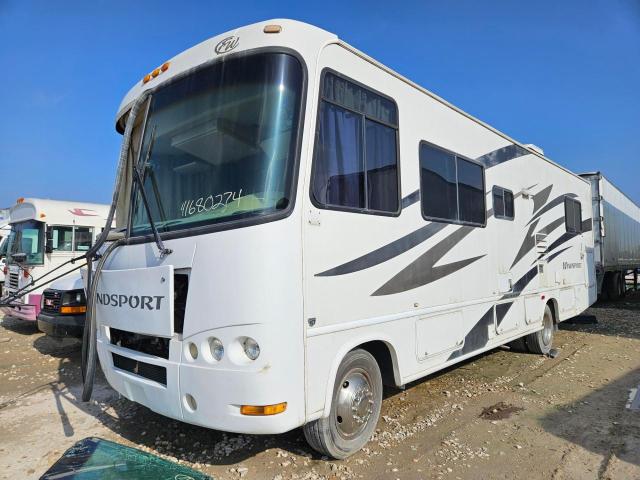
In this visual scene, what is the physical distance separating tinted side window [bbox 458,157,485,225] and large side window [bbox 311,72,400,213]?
1379 mm

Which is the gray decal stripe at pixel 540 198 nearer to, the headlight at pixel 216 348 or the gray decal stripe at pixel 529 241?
the gray decal stripe at pixel 529 241

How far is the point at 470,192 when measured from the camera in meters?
5.25

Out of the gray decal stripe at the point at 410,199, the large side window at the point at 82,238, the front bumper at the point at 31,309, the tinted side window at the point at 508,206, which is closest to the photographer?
the gray decal stripe at the point at 410,199

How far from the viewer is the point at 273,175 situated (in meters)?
3.04

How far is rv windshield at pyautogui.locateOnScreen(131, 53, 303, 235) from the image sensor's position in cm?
307

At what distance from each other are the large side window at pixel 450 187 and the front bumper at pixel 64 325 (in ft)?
18.4

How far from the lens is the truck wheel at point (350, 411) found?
3.35m

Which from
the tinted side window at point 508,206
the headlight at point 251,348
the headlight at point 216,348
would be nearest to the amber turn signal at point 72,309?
the headlight at point 216,348

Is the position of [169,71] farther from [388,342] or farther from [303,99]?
[388,342]

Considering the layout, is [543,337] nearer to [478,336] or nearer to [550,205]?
[550,205]

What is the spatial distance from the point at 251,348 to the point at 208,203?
112 centimetres

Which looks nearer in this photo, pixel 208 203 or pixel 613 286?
pixel 208 203

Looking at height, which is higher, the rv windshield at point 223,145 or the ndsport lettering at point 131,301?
the rv windshield at point 223,145

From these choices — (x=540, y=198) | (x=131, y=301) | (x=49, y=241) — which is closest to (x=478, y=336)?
(x=540, y=198)
